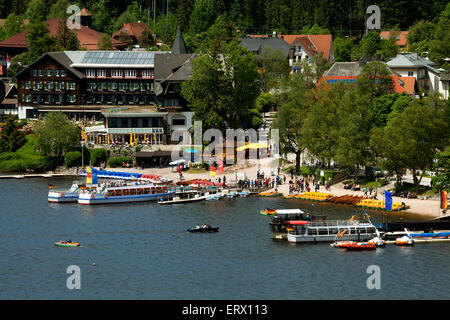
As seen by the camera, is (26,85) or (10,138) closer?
(10,138)

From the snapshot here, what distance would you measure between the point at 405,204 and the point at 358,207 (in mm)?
6389

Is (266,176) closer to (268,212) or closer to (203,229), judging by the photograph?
(268,212)

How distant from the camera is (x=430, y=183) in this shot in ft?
443

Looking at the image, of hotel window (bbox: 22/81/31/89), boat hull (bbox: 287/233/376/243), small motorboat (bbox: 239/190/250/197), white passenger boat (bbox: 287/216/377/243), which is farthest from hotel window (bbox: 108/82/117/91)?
boat hull (bbox: 287/233/376/243)

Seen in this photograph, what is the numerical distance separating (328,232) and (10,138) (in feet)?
276

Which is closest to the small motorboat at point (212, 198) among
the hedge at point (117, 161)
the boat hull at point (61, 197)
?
the boat hull at point (61, 197)

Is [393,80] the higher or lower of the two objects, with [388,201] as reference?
higher

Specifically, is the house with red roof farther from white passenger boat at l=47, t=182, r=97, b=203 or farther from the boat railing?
the boat railing

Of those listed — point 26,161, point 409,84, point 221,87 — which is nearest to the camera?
point 221,87

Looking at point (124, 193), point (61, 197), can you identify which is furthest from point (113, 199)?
point (61, 197)

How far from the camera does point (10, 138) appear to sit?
177 metres

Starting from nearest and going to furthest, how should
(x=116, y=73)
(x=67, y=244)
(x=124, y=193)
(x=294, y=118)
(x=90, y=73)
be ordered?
(x=67, y=244) < (x=124, y=193) < (x=294, y=118) < (x=116, y=73) < (x=90, y=73)

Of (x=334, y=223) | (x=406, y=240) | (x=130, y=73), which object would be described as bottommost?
(x=406, y=240)
